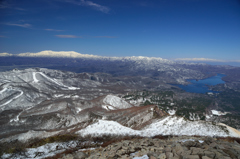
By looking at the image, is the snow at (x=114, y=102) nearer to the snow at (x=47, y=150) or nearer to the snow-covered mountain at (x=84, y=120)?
the snow-covered mountain at (x=84, y=120)

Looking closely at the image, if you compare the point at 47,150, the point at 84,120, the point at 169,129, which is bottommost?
the point at 84,120

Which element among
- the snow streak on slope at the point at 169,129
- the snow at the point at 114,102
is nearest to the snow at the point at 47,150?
the snow streak on slope at the point at 169,129

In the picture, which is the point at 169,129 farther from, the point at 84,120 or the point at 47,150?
the point at 84,120

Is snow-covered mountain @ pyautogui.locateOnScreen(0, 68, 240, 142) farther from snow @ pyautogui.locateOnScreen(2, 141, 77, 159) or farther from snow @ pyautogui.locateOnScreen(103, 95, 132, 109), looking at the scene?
snow @ pyautogui.locateOnScreen(2, 141, 77, 159)

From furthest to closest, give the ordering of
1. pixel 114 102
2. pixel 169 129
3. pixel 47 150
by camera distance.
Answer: pixel 114 102
pixel 169 129
pixel 47 150

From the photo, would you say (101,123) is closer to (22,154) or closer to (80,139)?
(80,139)

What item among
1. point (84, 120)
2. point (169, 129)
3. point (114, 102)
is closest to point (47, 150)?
point (169, 129)

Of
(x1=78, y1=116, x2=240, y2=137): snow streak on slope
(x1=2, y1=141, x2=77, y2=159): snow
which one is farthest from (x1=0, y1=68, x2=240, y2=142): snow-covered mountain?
(x1=2, y1=141, x2=77, y2=159): snow

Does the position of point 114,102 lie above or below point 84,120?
below
